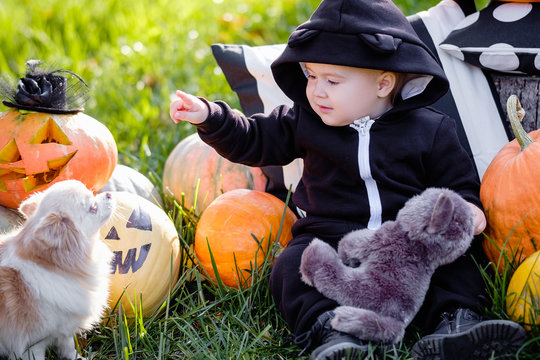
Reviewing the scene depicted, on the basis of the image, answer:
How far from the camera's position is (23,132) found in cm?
280

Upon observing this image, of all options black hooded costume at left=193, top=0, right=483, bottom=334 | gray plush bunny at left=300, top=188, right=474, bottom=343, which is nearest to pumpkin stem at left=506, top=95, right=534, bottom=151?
black hooded costume at left=193, top=0, right=483, bottom=334

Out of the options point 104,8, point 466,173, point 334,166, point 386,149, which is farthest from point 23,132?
point 104,8

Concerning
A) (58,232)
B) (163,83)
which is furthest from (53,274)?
(163,83)

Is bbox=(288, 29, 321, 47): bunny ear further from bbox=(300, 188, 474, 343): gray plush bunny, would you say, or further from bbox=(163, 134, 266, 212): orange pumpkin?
bbox=(163, 134, 266, 212): orange pumpkin

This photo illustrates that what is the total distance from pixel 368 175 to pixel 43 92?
4.92 ft

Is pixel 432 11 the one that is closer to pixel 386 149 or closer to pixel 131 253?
pixel 386 149

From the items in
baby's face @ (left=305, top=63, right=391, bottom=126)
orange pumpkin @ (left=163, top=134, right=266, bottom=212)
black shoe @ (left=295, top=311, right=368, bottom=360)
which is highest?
baby's face @ (left=305, top=63, right=391, bottom=126)

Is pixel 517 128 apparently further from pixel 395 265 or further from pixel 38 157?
pixel 38 157

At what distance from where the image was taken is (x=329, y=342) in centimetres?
222

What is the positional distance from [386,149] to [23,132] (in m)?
1.59

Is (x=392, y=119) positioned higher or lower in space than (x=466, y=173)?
higher

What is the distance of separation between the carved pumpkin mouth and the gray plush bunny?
4.16ft

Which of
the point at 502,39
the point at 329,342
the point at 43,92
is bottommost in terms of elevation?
the point at 329,342

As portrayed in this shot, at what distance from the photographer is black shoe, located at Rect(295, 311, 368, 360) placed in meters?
2.14
